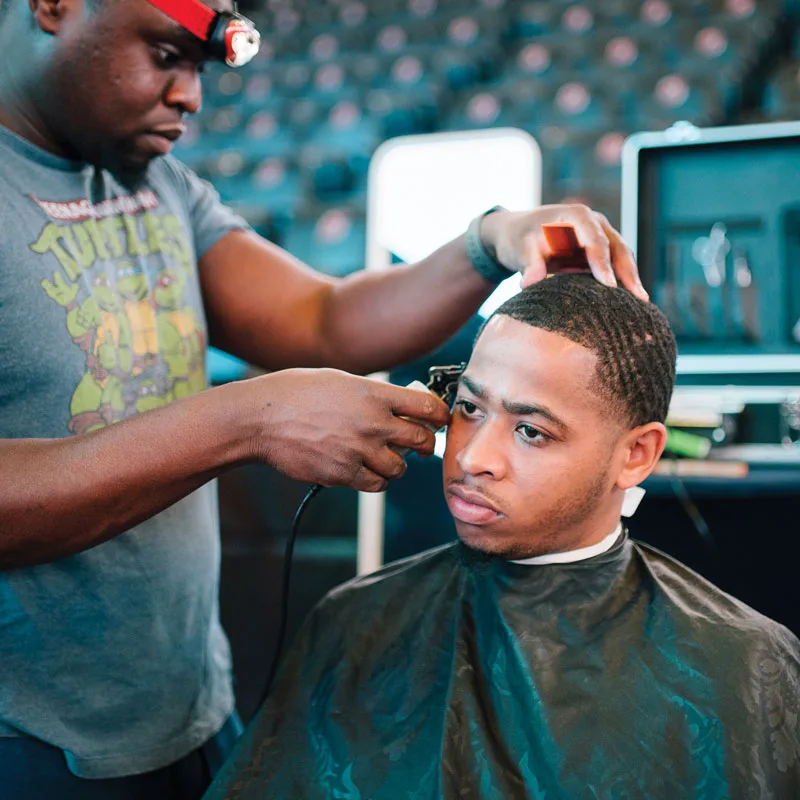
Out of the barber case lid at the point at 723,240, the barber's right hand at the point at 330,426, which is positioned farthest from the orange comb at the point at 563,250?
the barber case lid at the point at 723,240

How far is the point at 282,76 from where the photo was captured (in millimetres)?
6277

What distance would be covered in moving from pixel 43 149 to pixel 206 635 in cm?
74

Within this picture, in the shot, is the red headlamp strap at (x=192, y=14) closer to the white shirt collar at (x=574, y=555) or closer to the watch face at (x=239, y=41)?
the watch face at (x=239, y=41)

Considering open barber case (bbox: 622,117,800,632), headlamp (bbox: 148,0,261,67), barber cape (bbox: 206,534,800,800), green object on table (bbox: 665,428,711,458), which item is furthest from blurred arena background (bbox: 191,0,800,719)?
headlamp (bbox: 148,0,261,67)

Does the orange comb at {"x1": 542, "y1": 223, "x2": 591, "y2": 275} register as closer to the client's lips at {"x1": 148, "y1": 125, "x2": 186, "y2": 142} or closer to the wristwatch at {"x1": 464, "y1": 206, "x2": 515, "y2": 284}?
the wristwatch at {"x1": 464, "y1": 206, "x2": 515, "y2": 284}

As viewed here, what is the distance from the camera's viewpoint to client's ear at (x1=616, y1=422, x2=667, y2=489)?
1.29 m

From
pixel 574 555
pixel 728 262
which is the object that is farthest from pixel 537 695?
pixel 728 262

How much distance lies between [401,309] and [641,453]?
447mm

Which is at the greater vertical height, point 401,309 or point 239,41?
point 239,41

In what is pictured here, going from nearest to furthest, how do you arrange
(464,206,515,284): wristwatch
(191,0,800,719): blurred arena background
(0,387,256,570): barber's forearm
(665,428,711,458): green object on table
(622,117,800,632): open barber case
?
(0,387,256,570): barber's forearm, (464,206,515,284): wristwatch, (665,428,711,458): green object on table, (622,117,800,632): open barber case, (191,0,800,719): blurred arena background

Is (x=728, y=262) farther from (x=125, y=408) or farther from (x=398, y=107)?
(x=398, y=107)

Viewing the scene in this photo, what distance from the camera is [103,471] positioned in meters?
1.03

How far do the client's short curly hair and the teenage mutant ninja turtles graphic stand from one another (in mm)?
489

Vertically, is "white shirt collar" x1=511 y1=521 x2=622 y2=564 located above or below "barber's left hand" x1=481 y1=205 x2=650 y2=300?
below
